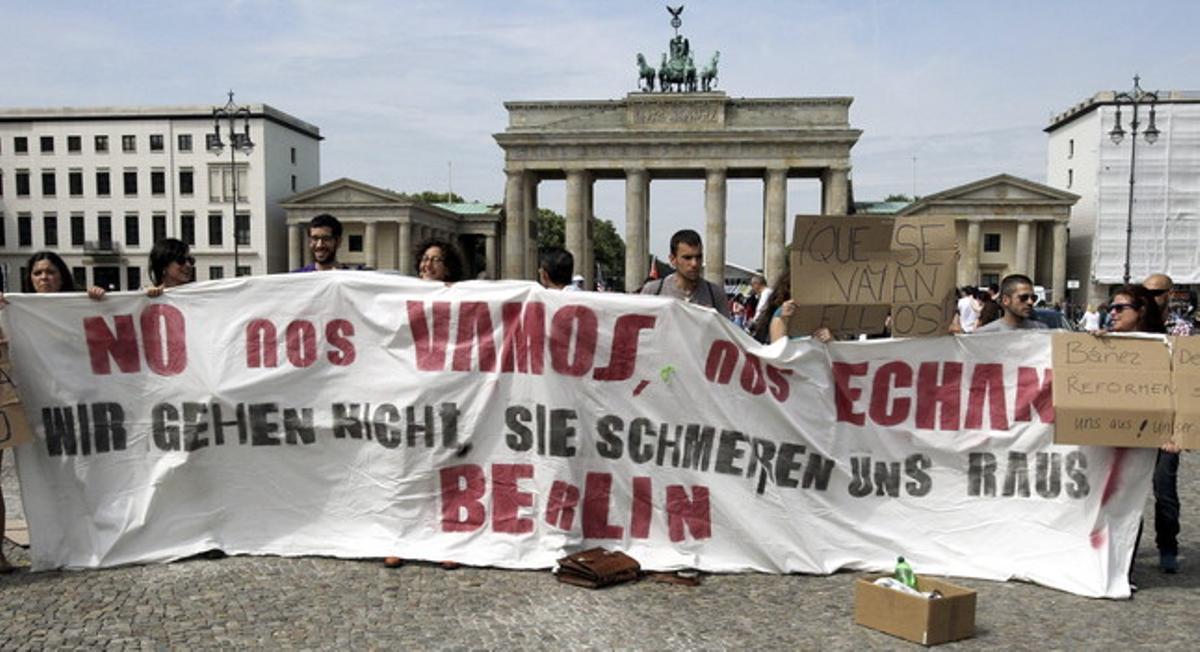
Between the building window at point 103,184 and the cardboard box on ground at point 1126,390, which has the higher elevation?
the building window at point 103,184

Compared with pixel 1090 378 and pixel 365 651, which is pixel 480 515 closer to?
pixel 365 651

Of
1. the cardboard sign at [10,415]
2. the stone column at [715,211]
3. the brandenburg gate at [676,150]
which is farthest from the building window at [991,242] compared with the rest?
the cardboard sign at [10,415]

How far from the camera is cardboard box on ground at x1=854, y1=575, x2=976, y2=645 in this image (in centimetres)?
530

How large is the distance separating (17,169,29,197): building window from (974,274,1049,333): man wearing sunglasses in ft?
274

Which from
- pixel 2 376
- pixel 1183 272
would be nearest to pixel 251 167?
pixel 1183 272

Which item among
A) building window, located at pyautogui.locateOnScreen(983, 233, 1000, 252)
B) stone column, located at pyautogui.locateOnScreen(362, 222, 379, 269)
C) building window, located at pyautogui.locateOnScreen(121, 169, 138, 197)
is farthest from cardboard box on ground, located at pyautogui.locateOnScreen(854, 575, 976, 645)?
building window, located at pyautogui.locateOnScreen(121, 169, 138, 197)

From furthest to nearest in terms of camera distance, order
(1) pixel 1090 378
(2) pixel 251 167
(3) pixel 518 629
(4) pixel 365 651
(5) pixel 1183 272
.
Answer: (2) pixel 251 167
(5) pixel 1183 272
(1) pixel 1090 378
(3) pixel 518 629
(4) pixel 365 651

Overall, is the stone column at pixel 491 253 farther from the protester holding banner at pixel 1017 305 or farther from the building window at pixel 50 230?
the protester holding banner at pixel 1017 305

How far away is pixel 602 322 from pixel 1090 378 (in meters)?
3.23

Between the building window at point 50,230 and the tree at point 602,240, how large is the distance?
45332mm

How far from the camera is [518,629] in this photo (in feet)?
17.7

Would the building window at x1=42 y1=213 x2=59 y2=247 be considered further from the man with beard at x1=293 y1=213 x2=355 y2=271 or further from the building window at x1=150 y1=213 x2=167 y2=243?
the man with beard at x1=293 y1=213 x2=355 y2=271

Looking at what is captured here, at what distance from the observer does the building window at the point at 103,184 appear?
2972 inches

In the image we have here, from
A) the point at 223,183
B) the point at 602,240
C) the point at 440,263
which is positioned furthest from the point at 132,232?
the point at 440,263
